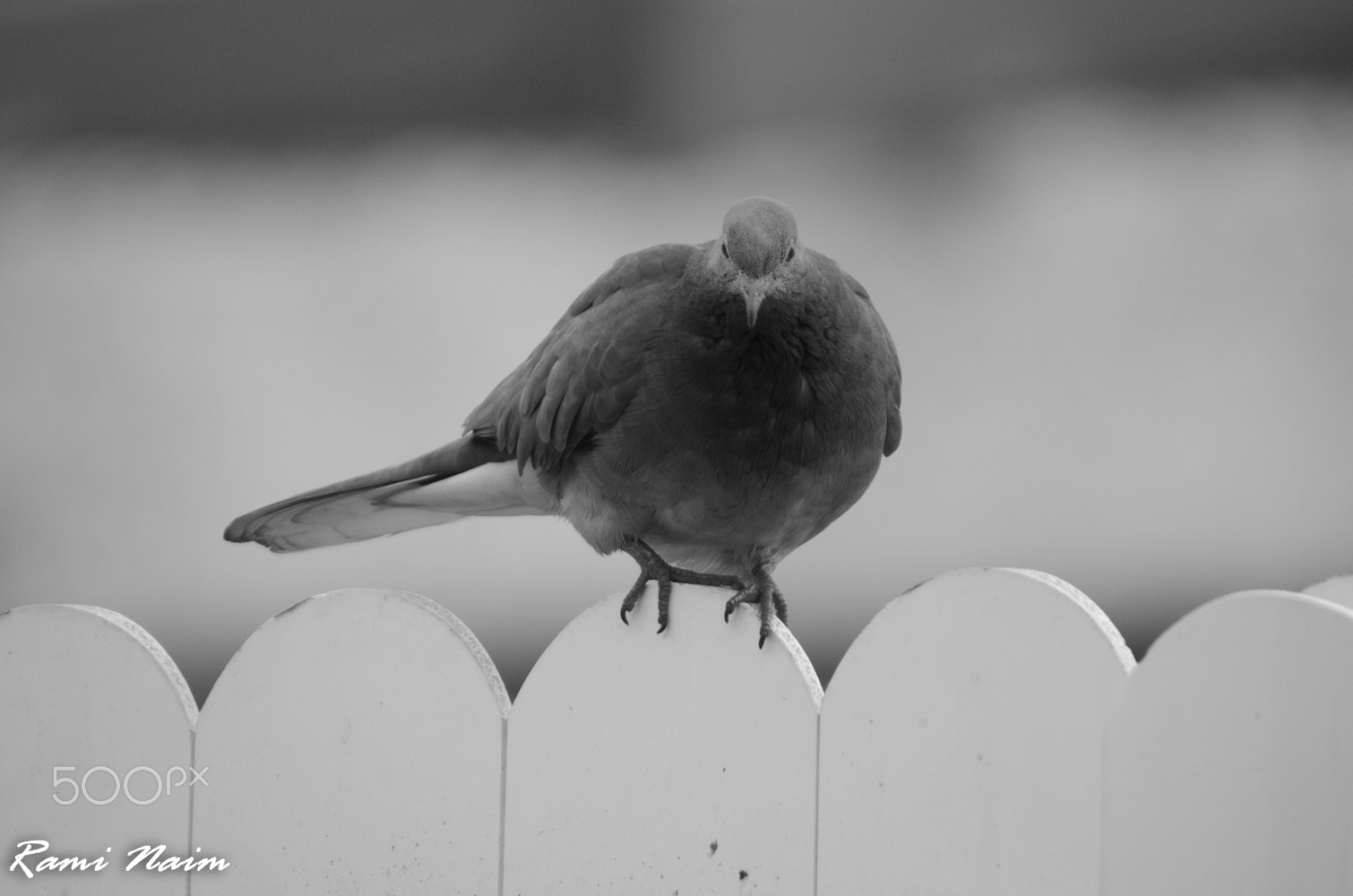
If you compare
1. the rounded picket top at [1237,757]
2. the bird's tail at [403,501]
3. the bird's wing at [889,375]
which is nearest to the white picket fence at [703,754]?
the rounded picket top at [1237,757]

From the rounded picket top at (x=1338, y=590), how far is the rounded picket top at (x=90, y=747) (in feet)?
4.92

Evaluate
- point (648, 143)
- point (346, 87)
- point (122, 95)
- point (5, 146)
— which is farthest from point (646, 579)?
point (5, 146)

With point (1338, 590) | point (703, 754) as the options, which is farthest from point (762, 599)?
point (1338, 590)

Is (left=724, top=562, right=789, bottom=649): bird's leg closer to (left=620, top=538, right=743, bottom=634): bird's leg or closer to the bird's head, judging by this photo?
(left=620, top=538, right=743, bottom=634): bird's leg

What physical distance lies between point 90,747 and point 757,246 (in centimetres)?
121

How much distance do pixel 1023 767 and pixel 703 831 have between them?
1.35 ft

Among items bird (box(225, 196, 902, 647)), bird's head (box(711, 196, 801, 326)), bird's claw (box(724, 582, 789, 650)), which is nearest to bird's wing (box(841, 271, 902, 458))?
bird (box(225, 196, 902, 647))

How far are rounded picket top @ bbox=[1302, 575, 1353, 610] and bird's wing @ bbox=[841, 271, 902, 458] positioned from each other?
0.79 metres

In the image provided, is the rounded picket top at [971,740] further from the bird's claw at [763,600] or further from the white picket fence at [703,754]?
the bird's claw at [763,600]

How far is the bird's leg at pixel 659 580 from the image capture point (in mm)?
1588

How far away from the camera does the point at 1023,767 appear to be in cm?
128

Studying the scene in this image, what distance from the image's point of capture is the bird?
196 cm
